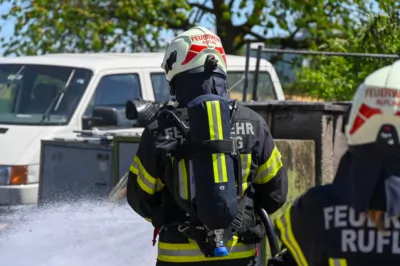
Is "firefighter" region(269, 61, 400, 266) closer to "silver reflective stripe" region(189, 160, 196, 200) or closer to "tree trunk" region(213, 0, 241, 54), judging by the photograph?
"silver reflective stripe" region(189, 160, 196, 200)

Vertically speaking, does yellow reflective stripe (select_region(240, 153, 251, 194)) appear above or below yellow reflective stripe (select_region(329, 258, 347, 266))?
below

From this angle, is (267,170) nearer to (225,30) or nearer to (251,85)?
(251,85)

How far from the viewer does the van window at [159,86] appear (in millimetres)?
9469

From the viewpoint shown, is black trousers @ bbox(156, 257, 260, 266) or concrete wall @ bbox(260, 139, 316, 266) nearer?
black trousers @ bbox(156, 257, 260, 266)

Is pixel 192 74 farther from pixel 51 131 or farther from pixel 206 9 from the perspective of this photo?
pixel 206 9

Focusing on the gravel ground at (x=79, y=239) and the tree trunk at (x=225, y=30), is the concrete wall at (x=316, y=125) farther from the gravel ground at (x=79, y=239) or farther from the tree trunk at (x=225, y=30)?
the tree trunk at (x=225, y=30)

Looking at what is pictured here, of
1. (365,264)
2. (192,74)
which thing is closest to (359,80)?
(192,74)

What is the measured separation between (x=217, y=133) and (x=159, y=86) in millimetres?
5814

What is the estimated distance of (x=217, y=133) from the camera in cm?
375

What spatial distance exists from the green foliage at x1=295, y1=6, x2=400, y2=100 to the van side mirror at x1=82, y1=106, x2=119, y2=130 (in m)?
3.07

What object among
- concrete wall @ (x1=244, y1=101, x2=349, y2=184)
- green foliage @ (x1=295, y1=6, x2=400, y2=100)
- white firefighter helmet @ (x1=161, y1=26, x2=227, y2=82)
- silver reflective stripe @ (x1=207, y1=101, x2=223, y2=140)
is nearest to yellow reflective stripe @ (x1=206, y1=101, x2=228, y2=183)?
silver reflective stripe @ (x1=207, y1=101, x2=223, y2=140)

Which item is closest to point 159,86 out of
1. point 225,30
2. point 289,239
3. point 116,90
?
point 116,90

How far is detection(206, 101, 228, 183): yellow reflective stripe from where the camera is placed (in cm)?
371

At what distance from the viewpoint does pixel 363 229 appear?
8.20 feet
